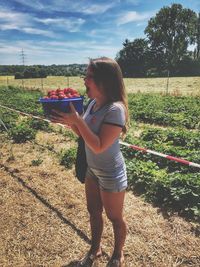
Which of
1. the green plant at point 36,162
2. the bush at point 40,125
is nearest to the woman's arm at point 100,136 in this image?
the green plant at point 36,162

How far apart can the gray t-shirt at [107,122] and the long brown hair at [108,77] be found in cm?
9

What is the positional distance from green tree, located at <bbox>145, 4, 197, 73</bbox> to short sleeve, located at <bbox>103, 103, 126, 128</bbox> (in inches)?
2947

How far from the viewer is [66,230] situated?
4738 millimetres

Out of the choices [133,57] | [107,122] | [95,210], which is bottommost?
A: [95,210]

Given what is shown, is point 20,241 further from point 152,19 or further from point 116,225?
point 152,19

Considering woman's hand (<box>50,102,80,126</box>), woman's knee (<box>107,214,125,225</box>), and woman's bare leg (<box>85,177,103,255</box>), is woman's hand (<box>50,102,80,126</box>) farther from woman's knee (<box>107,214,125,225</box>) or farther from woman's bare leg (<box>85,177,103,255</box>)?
woman's knee (<box>107,214,125,225</box>)

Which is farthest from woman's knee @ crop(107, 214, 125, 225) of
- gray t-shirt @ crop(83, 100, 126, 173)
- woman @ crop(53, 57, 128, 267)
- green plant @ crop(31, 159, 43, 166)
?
green plant @ crop(31, 159, 43, 166)

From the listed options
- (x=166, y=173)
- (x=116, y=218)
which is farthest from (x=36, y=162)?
(x=116, y=218)

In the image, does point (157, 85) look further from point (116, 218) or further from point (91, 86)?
point (91, 86)

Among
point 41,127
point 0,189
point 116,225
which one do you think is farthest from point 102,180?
point 41,127

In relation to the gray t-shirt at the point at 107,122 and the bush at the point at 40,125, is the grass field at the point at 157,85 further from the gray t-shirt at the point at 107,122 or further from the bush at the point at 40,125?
the gray t-shirt at the point at 107,122

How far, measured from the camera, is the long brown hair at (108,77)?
9.12 ft

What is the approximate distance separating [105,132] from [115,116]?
17 cm

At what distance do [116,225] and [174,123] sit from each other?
9820 millimetres
